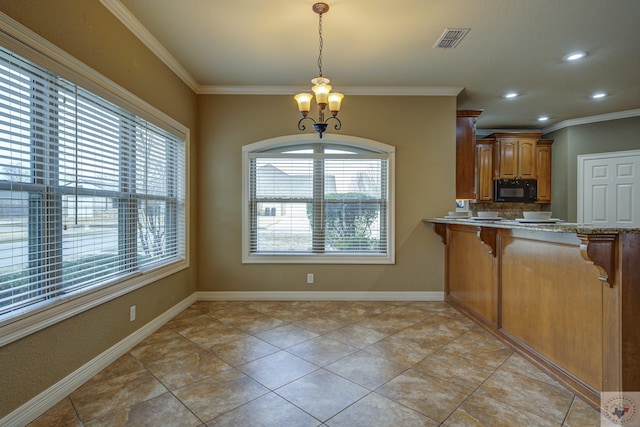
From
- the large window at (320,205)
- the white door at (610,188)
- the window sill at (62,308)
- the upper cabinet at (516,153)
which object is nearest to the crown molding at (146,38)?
the large window at (320,205)

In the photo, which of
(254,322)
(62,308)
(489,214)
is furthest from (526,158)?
(62,308)

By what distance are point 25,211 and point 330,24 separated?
2604mm

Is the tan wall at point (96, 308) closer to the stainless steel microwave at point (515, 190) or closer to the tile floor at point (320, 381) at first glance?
the tile floor at point (320, 381)

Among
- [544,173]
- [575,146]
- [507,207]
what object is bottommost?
[507,207]

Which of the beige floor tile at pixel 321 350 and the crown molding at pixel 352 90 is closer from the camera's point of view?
the beige floor tile at pixel 321 350

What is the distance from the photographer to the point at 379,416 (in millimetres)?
1849

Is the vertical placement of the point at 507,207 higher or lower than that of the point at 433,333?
higher

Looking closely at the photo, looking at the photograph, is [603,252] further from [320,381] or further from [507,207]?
[507,207]

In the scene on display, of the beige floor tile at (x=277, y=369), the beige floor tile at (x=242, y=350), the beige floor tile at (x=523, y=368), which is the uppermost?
the beige floor tile at (x=242, y=350)

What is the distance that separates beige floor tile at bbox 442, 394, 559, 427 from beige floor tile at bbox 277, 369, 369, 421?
573 mm

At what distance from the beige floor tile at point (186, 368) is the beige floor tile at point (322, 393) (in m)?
0.61

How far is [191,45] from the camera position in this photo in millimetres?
3096

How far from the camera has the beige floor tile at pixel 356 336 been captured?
114 inches

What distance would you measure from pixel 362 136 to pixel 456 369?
9.44ft
